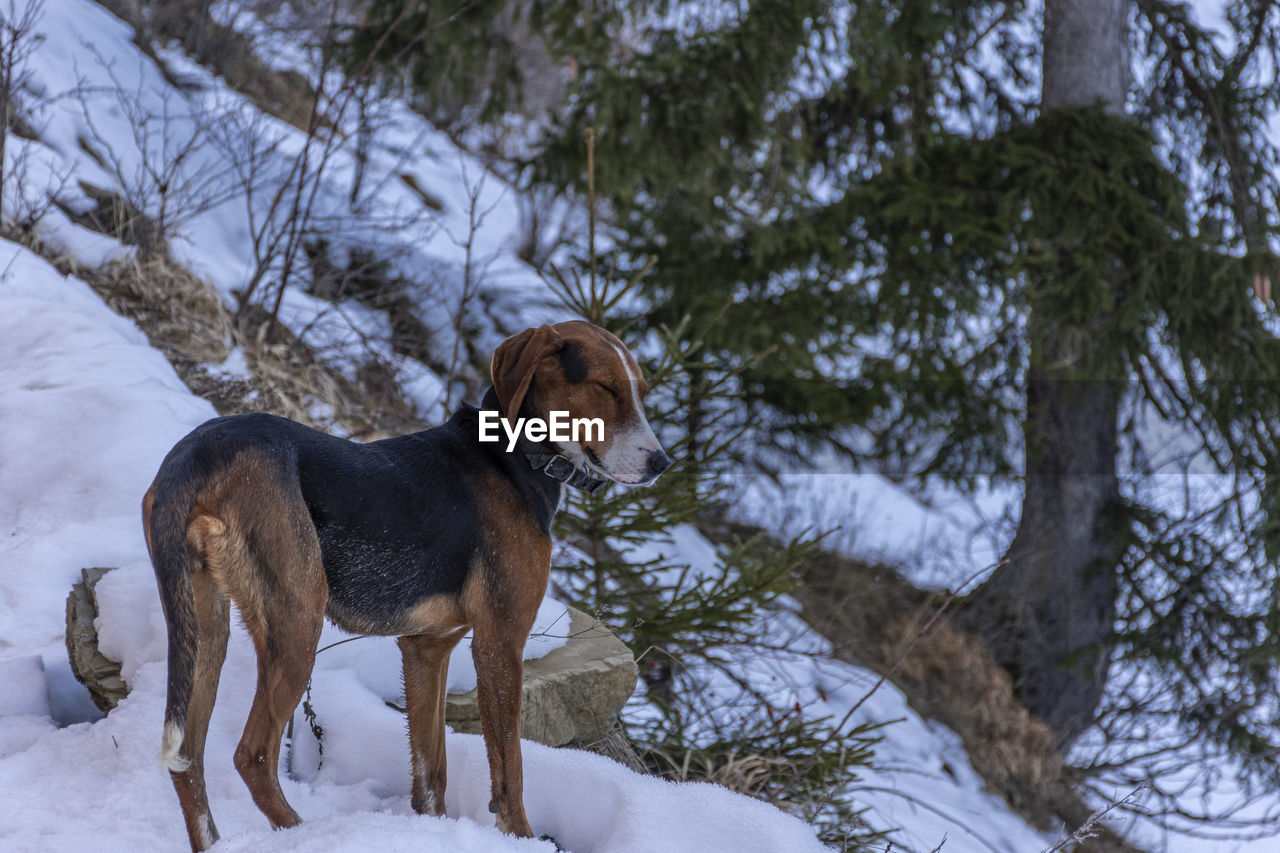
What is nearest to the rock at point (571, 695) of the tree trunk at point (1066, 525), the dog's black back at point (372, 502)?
the dog's black back at point (372, 502)

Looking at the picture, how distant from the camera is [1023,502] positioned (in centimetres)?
857

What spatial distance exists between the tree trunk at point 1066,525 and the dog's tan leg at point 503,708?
6.30m

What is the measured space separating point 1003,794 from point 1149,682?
1.54 metres

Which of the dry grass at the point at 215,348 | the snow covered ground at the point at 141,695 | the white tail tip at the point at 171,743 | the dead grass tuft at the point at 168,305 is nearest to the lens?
the white tail tip at the point at 171,743

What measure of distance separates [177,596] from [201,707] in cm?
27

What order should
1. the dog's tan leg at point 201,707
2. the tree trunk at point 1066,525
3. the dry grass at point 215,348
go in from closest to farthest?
1. the dog's tan leg at point 201,707
2. the dry grass at point 215,348
3. the tree trunk at point 1066,525

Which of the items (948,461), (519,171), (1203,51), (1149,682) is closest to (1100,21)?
(1203,51)

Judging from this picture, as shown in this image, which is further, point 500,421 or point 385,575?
point 500,421

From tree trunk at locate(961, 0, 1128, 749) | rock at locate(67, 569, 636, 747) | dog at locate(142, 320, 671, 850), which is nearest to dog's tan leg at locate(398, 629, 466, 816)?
dog at locate(142, 320, 671, 850)

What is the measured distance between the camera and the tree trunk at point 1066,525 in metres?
7.95

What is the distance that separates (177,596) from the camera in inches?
83.5

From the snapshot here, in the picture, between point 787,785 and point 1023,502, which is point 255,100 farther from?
point 787,785

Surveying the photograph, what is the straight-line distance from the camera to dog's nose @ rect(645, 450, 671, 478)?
2.33 meters

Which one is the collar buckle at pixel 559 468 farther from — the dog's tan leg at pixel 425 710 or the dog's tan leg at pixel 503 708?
the dog's tan leg at pixel 425 710
